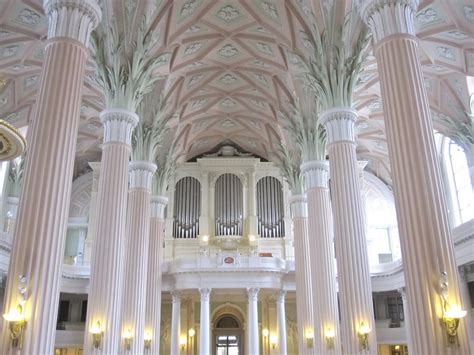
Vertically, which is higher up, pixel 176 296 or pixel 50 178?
pixel 50 178

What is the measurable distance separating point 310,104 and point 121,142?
9546 millimetres

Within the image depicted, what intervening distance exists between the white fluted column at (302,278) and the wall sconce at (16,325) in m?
13.9

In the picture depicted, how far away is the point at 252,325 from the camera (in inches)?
1016

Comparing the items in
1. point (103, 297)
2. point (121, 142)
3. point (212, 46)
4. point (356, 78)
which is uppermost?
point (212, 46)

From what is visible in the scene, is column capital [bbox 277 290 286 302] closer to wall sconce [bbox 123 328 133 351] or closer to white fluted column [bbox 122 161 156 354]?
white fluted column [bbox 122 161 156 354]

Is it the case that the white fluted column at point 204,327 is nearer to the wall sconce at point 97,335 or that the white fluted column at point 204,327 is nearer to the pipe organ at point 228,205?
the pipe organ at point 228,205

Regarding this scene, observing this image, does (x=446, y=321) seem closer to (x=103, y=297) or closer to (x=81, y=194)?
(x=103, y=297)

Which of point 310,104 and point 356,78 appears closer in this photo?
point 356,78

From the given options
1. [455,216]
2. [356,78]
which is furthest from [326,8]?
[455,216]

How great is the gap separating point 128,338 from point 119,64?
952cm

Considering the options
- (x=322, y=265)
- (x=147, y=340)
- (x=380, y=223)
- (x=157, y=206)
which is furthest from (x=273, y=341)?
(x=322, y=265)

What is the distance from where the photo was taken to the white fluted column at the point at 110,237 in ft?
45.3

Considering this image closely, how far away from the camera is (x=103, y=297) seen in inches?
550

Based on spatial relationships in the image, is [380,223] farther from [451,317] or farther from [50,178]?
[50,178]
